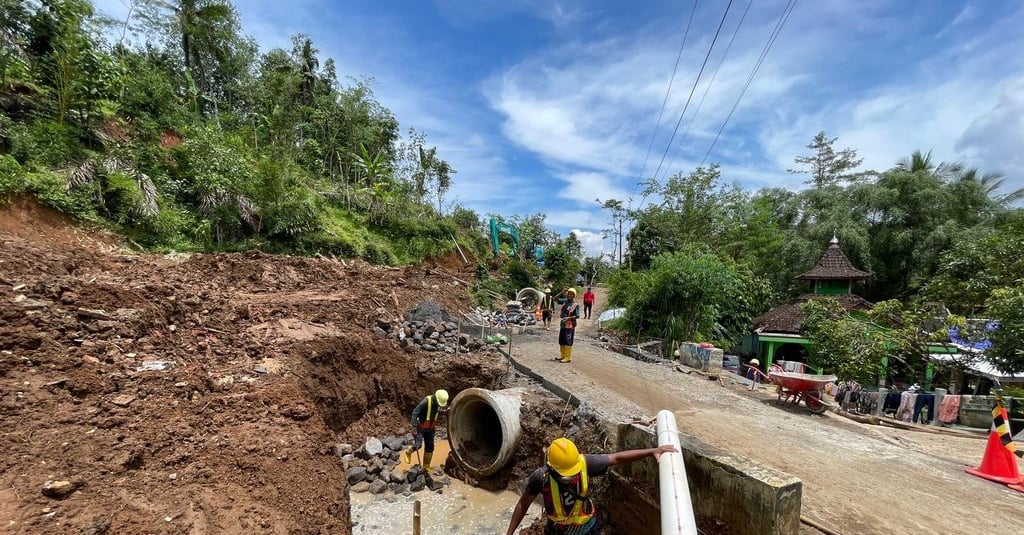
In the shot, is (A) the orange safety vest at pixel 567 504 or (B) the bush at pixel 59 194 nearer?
(A) the orange safety vest at pixel 567 504

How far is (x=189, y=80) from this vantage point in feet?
64.1

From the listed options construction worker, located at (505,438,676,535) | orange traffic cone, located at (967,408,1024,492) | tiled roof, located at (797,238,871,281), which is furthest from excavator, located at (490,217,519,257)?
construction worker, located at (505,438,676,535)

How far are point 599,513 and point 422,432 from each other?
3.18 metres

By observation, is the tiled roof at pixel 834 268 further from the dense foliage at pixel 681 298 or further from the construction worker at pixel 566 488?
the construction worker at pixel 566 488

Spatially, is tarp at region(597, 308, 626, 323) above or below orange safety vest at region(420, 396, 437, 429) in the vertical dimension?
above

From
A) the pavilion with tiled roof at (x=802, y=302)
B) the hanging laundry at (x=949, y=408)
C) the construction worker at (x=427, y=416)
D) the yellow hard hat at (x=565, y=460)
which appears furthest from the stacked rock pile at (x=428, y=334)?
the pavilion with tiled roof at (x=802, y=302)

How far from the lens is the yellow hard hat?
3.27m

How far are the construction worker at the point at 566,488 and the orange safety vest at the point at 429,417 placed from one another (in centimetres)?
364

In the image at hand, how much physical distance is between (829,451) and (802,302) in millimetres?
15990

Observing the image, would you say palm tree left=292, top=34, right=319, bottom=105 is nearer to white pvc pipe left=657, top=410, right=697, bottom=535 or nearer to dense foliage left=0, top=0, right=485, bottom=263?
dense foliage left=0, top=0, right=485, bottom=263

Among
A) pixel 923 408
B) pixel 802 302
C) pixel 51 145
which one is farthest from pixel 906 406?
pixel 51 145

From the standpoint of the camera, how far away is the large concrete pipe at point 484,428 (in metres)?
6.50

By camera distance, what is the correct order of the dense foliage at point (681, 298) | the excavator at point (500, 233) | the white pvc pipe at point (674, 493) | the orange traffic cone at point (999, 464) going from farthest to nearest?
the excavator at point (500, 233) < the dense foliage at point (681, 298) < the orange traffic cone at point (999, 464) < the white pvc pipe at point (674, 493)

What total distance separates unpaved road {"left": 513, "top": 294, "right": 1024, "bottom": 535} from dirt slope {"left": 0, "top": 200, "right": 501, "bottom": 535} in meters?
3.07
